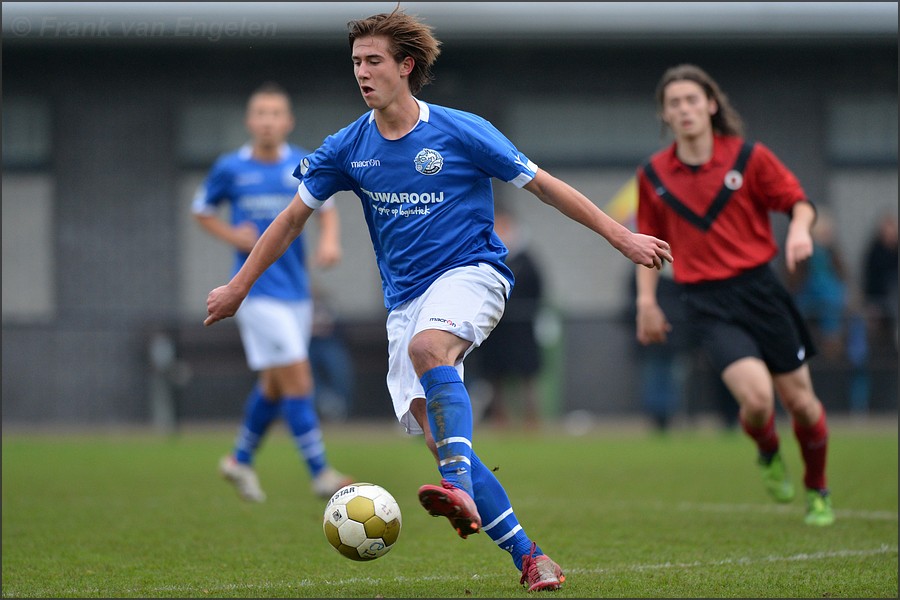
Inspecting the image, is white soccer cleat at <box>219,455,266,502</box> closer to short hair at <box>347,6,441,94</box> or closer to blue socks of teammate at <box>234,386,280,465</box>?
blue socks of teammate at <box>234,386,280,465</box>

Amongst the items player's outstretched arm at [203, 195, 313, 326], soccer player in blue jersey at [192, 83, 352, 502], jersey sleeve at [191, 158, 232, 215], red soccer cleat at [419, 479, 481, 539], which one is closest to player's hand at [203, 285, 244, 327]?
player's outstretched arm at [203, 195, 313, 326]

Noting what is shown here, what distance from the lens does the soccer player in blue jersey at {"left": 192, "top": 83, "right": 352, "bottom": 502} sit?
341 inches

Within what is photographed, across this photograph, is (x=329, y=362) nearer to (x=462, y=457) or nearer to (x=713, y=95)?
(x=713, y=95)

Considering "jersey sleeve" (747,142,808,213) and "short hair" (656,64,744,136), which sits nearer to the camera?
"jersey sleeve" (747,142,808,213)

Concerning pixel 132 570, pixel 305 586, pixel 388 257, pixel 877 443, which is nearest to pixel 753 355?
pixel 388 257

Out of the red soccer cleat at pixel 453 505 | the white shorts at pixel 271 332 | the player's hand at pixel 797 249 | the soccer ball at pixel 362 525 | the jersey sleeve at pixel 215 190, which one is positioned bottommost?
the soccer ball at pixel 362 525

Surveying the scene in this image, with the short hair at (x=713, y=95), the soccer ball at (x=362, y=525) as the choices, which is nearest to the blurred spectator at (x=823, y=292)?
the short hair at (x=713, y=95)

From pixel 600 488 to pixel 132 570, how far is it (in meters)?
4.32

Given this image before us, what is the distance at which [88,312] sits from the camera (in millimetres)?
17078

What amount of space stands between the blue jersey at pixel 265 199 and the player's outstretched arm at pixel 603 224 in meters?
4.03

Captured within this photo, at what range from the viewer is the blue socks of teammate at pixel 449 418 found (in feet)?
15.7

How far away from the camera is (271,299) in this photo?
8867 millimetres

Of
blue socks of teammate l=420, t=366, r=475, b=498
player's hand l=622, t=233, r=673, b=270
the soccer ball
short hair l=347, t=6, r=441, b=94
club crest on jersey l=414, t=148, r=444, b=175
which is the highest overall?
short hair l=347, t=6, r=441, b=94

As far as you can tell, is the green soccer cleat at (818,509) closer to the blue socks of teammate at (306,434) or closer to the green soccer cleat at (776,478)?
the green soccer cleat at (776,478)
